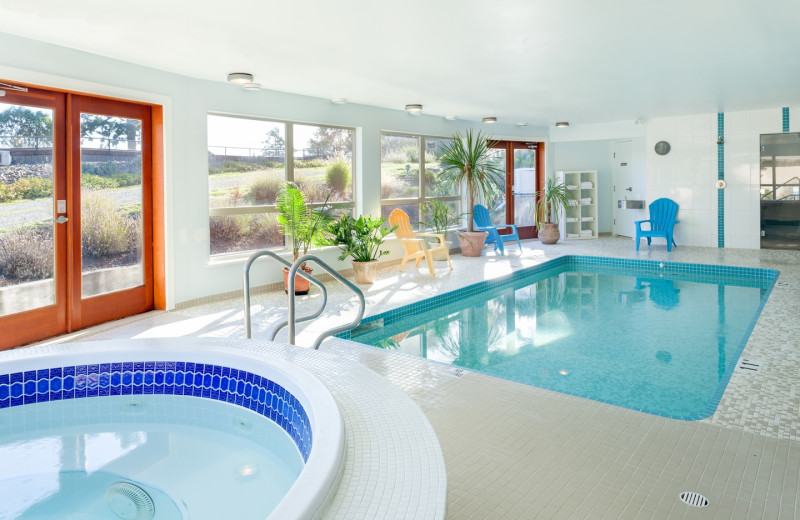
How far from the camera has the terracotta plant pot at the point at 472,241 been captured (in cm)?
927

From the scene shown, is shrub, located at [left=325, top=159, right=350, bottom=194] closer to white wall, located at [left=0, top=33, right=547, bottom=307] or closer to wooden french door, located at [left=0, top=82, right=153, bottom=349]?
white wall, located at [left=0, top=33, right=547, bottom=307]

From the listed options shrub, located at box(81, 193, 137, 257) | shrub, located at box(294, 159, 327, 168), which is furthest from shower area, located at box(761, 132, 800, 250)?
shrub, located at box(81, 193, 137, 257)

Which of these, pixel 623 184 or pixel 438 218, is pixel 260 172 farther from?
pixel 623 184

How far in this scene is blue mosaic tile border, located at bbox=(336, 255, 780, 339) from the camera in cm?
583

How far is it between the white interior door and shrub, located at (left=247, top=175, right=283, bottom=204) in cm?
807

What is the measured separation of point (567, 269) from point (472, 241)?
1.56m

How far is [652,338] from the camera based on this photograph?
16.0 ft

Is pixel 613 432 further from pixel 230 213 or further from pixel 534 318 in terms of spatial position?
pixel 230 213

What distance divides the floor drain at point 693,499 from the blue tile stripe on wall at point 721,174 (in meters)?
9.14

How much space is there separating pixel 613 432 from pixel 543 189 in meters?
9.47

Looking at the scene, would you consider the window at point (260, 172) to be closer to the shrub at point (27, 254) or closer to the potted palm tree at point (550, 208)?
the shrub at point (27, 254)

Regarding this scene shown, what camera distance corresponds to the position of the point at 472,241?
9.27m

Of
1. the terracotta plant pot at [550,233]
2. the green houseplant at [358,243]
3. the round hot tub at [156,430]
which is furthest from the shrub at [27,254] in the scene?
the terracotta plant pot at [550,233]

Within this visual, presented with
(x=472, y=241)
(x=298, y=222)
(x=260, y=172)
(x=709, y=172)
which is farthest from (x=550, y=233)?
(x=260, y=172)
